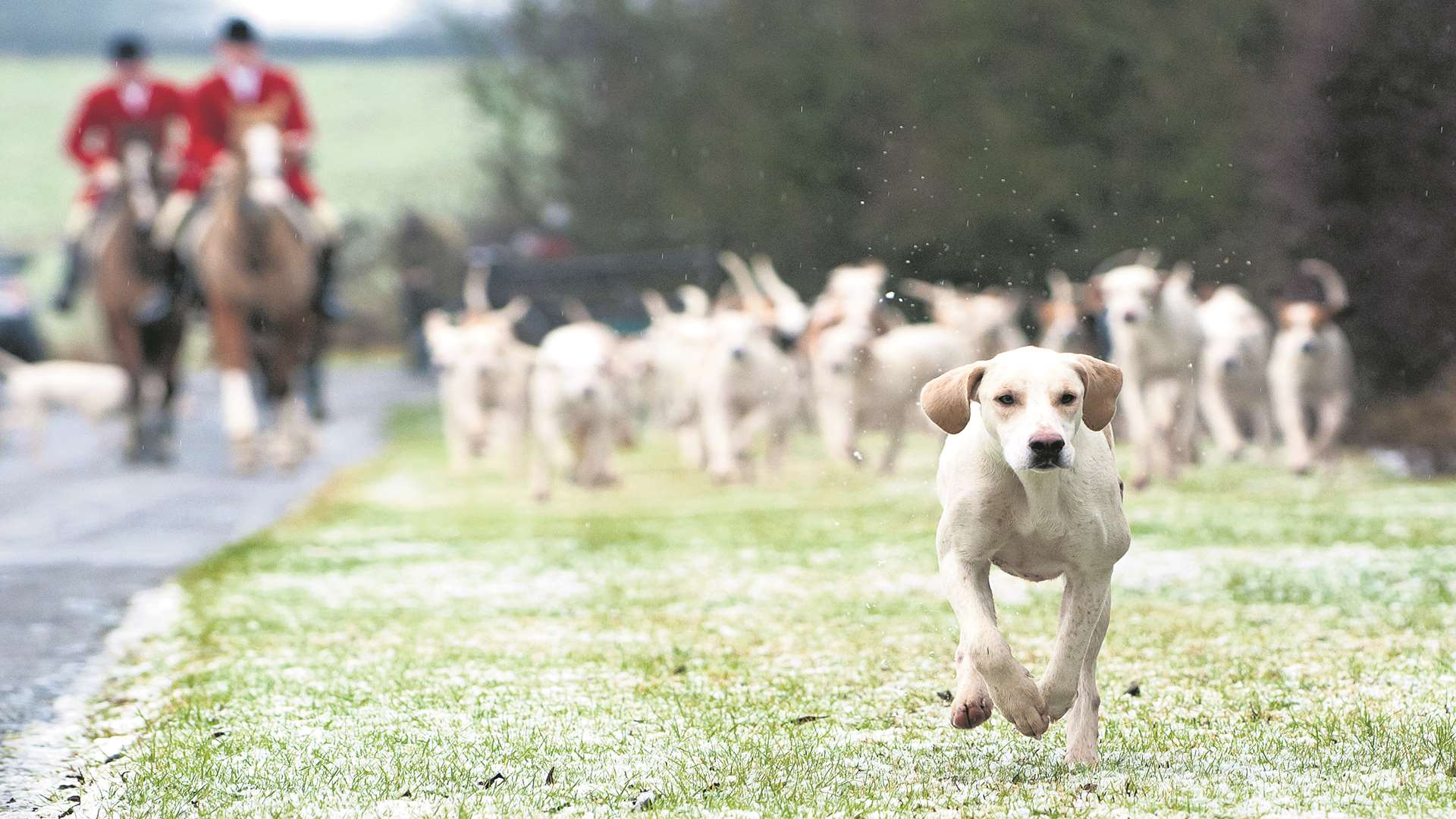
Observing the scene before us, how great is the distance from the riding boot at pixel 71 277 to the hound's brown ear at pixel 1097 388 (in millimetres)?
16371

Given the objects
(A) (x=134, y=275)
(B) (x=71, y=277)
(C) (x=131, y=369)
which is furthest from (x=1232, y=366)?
(B) (x=71, y=277)

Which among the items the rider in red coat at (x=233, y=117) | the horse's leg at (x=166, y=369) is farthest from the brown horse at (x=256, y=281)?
the horse's leg at (x=166, y=369)

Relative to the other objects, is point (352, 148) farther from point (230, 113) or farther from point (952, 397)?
point (952, 397)

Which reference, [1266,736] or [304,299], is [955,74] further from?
[1266,736]

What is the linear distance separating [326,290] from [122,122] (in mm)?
2152

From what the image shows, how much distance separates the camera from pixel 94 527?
14.2 m

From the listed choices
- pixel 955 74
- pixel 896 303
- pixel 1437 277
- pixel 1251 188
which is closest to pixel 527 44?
pixel 955 74

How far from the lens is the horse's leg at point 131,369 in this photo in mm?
20375

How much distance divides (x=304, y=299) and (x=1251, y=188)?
8.99 m

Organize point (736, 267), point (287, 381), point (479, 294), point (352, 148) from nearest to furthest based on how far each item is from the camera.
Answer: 1. point (287, 381)
2. point (479, 294)
3. point (736, 267)
4. point (352, 148)

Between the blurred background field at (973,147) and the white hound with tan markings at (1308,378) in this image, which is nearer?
the white hound with tan markings at (1308,378)

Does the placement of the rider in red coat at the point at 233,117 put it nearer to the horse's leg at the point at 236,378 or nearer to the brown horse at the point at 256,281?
the brown horse at the point at 256,281

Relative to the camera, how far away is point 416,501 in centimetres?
1597

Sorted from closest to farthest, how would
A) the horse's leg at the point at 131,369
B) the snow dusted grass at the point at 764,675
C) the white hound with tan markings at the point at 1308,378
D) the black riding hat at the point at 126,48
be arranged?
the snow dusted grass at the point at 764,675 → the white hound with tan markings at the point at 1308,378 → the black riding hat at the point at 126,48 → the horse's leg at the point at 131,369
